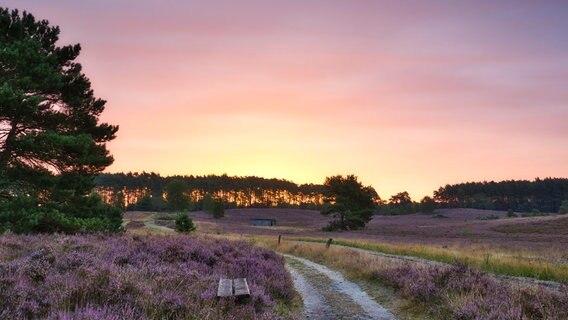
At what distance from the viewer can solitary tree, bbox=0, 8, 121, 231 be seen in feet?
72.8

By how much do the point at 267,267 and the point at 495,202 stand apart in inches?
7877

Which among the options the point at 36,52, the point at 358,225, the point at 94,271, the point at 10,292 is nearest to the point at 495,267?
the point at 94,271

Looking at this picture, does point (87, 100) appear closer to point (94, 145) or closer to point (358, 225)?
point (94, 145)

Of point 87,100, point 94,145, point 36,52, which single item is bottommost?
point 94,145

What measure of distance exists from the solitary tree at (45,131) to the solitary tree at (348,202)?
190 ft

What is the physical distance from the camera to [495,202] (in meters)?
191

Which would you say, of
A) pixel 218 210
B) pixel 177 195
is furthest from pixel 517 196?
pixel 177 195

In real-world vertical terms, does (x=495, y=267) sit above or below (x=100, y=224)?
below

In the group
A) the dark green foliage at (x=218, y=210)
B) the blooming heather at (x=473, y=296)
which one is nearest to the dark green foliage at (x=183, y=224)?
the blooming heather at (x=473, y=296)

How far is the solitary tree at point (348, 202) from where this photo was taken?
267ft

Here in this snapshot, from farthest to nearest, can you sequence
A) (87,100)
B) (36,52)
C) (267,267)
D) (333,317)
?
(87,100), (36,52), (267,267), (333,317)

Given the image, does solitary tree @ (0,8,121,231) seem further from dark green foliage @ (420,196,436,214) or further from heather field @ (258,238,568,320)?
dark green foliage @ (420,196,436,214)

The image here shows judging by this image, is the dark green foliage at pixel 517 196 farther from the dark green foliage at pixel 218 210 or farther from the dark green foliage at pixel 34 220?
the dark green foliage at pixel 34 220

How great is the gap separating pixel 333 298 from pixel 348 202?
69349mm
